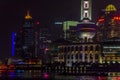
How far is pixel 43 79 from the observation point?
15212 cm

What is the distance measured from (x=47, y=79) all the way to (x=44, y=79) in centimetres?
99

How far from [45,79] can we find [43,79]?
2.17 feet

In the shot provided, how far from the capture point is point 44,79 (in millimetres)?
152000

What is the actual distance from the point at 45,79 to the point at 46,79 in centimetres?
30

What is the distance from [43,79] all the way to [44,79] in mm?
331

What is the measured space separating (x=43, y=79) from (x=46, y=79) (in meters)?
0.95

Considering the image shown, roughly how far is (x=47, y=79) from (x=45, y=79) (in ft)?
2.16

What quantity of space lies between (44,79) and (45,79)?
33 centimetres

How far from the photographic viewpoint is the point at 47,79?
15162cm
